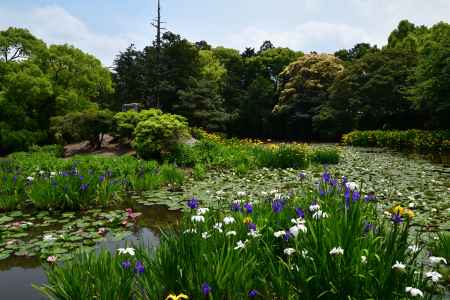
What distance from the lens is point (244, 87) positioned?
1474 inches

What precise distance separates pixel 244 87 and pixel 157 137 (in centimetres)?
2709

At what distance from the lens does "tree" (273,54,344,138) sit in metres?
30.2

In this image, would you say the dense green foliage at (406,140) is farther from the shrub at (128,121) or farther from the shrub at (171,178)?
the shrub at (171,178)

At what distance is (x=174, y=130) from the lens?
38.7 feet

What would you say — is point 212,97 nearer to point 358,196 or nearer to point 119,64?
point 119,64

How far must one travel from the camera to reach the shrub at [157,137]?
11367 millimetres

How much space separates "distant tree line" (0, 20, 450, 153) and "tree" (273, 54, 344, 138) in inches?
3.6

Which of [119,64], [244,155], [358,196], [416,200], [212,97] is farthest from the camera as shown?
[119,64]

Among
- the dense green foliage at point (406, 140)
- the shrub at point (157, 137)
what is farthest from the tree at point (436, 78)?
the shrub at point (157, 137)

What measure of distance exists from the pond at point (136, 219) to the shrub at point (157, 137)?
9.10ft

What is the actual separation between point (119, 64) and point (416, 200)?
30.9m

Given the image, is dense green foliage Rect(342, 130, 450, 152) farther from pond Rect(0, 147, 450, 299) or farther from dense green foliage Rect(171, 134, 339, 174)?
pond Rect(0, 147, 450, 299)

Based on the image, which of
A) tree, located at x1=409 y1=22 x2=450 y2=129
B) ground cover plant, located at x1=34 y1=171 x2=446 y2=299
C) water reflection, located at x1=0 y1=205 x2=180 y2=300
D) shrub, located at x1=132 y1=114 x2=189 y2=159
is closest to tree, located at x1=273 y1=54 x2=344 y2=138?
tree, located at x1=409 y1=22 x2=450 y2=129

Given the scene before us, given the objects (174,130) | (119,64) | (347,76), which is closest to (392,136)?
(347,76)
